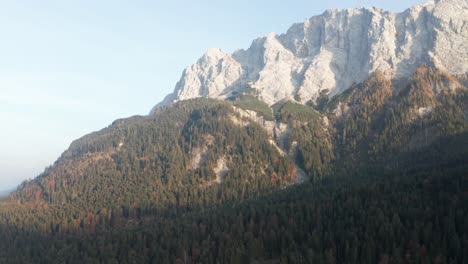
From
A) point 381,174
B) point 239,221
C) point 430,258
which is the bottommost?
point 430,258

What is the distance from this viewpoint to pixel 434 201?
391 feet

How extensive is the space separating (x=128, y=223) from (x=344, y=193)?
100 meters

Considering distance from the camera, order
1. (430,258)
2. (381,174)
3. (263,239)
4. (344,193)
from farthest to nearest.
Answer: (381,174) → (344,193) → (263,239) → (430,258)

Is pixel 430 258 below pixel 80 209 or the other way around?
below

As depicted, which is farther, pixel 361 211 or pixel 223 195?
pixel 223 195

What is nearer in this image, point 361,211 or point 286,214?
point 361,211

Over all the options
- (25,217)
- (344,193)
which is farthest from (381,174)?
(25,217)

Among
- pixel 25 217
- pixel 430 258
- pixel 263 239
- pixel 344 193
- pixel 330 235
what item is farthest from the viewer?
pixel 25 217

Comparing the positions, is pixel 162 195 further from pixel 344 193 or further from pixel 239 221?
pixel 344 193

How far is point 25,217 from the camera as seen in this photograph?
184625 millimetres

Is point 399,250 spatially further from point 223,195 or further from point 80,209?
point 80,209

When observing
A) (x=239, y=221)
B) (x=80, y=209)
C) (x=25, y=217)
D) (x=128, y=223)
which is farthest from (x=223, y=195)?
(x=25, y=217)

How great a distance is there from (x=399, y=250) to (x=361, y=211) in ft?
86.5

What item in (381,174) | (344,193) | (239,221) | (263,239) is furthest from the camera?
(381,174)
